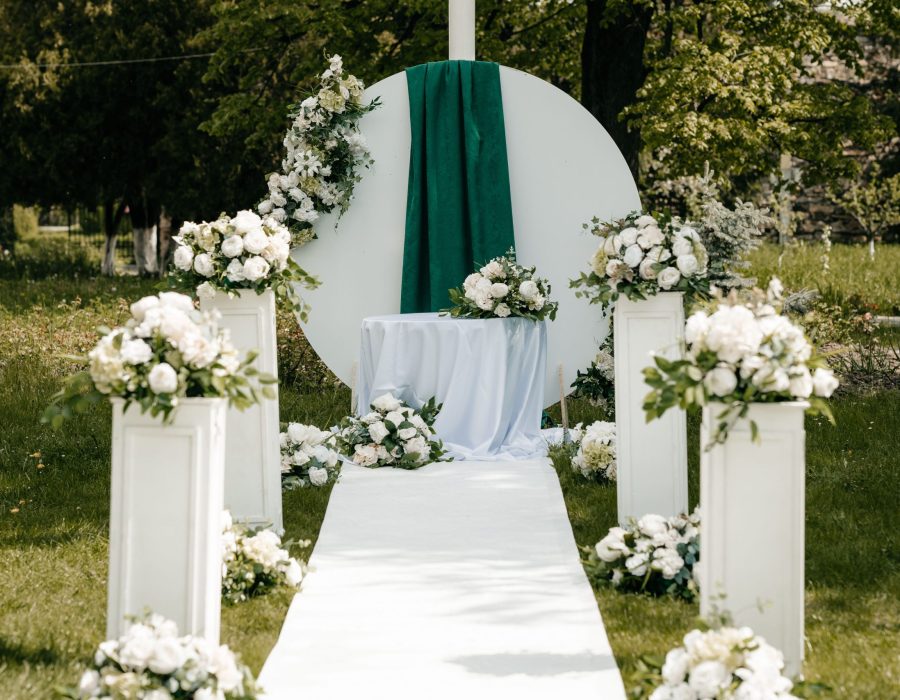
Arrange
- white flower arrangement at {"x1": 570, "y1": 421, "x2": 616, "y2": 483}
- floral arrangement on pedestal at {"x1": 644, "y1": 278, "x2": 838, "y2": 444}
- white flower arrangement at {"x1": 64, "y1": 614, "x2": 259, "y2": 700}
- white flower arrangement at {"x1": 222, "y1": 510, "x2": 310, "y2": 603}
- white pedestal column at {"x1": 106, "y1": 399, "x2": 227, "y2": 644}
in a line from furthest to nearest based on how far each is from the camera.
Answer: white flower arrangement at {"x1": 570, "y1": 421, "x2": 616, "y2": 483}
white flower arrangement at {"x1": 222, "y1": 510, "x2": 310, "y2": 603}
white pedestal column at {"x1": 106, "y1": 399, "x2": 227, "y2": 644}
floral arrangement on pedestal at {"x1": 644, "y1": 278, "x2": 838, "y2": 444}
white flower arrangement at {"x1": 64, "y1": 614, "x2": 259, "y2": 700}

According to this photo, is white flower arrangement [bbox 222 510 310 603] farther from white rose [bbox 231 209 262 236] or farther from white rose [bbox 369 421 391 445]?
white rose [bbox 369 421 391 445]

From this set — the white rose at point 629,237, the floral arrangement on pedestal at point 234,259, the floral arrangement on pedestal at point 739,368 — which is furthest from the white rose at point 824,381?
the floral arrangement on pedestal at point 234,259

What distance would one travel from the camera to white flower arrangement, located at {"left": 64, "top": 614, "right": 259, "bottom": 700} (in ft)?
10.2

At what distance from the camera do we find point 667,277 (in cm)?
515

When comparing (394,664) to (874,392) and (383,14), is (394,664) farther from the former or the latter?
(383,14)

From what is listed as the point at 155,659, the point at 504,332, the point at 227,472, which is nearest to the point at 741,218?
the point at 504,332

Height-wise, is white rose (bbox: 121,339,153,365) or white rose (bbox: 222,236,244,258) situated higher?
white rose (bbox: 222,236,244,258)

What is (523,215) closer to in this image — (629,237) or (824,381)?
(629,237)

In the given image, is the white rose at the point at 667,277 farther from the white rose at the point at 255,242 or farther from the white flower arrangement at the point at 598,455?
the white rose at the point at 255,242

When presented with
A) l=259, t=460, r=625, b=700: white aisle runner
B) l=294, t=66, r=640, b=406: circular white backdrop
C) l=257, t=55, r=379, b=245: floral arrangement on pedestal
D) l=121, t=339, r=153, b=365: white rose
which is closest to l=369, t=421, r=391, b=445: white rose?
l=259, t=460, r=625, b=700: white aisle runner

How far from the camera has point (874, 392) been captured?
28.0ft

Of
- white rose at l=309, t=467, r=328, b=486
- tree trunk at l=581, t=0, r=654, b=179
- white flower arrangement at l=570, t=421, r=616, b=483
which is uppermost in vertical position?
tree trunk at l=581, t=0, r=654, b=179

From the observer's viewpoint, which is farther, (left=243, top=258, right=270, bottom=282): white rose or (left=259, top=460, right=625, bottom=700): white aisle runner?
(left=243, top=258, right=270, bottom=282): white rose

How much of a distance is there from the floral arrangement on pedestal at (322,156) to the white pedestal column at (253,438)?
3.10 metres
